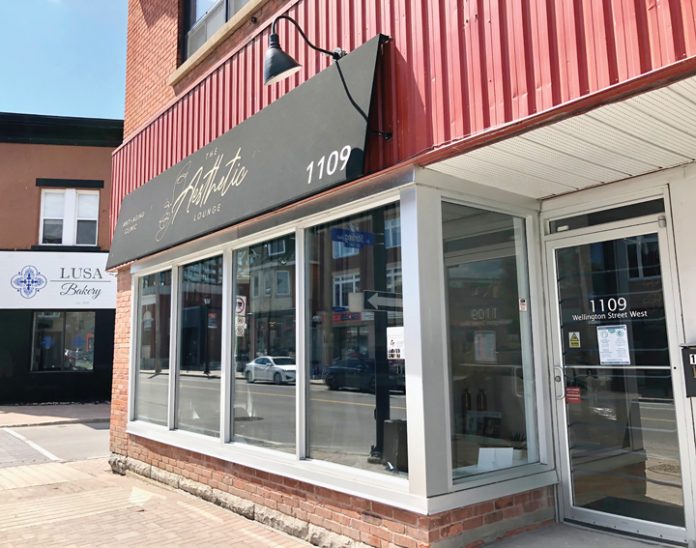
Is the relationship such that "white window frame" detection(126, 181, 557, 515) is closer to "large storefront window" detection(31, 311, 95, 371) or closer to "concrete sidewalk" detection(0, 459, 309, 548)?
"concrete sidewalk" detection(0, 459, 309, 548)

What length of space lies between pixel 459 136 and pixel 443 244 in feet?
2.79

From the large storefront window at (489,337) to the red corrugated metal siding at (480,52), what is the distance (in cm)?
78

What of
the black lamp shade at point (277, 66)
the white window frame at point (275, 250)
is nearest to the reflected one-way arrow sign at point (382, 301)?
the white window frame at point (275, 250)

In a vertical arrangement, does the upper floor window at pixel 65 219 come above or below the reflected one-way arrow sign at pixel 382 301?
above

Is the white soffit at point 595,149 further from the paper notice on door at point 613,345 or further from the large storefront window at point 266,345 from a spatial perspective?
the large storefront window at point 266,345

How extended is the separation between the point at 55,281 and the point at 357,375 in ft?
51.8

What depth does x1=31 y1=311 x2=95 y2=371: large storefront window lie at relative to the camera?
1802 centimetres

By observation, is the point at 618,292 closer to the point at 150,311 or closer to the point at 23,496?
the point at 150,311

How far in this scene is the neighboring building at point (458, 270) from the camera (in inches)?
136

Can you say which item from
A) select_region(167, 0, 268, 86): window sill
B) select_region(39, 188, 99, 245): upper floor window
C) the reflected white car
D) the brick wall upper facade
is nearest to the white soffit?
the reflected white car

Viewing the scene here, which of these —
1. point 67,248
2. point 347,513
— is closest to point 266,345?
point 347,513

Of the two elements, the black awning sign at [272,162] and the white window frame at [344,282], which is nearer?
the black awning sign at [272,162]

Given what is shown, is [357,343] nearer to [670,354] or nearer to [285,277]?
[285,277]

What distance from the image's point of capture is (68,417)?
15250 millimetres
